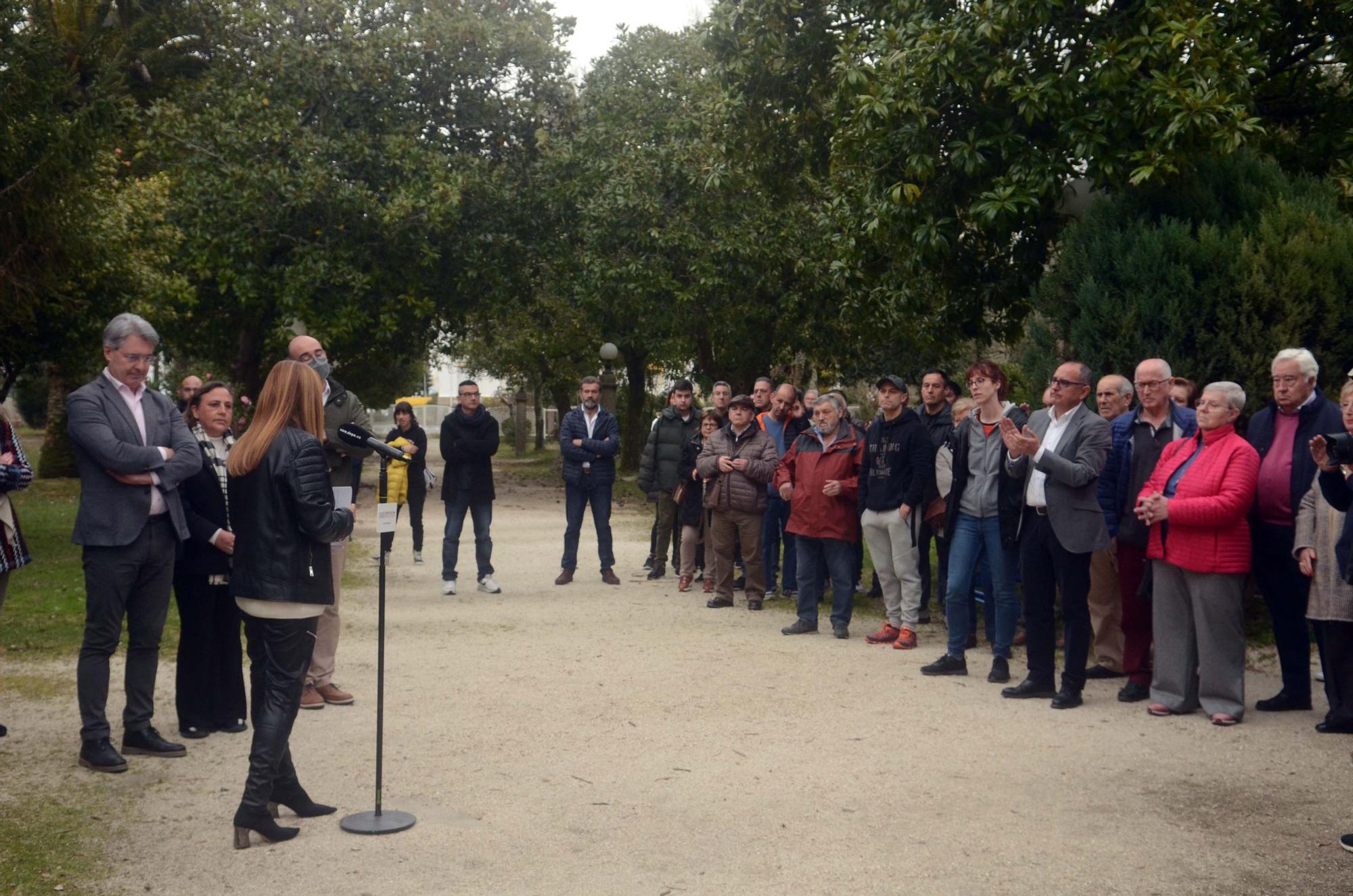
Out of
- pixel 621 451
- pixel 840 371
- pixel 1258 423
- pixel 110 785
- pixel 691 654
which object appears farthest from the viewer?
pixel 621 451

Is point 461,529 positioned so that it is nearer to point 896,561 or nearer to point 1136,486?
point 896,561

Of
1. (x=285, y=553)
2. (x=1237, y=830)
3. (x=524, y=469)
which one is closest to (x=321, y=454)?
(x=285, y=553)

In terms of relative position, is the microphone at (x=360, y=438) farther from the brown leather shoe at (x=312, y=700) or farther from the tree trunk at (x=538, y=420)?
the tree trunk at (x=538, y=420)

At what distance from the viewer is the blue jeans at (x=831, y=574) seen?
1057cm

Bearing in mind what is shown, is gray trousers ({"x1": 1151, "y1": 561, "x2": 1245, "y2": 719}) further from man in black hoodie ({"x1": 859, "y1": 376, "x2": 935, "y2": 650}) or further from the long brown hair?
the long brown hair

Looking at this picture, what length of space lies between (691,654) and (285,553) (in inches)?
191

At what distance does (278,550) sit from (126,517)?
1602 mm

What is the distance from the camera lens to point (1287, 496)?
763 centimetres

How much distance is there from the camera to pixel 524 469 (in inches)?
1486

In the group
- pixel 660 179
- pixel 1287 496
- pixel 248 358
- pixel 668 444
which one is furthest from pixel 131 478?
pixel 248 358

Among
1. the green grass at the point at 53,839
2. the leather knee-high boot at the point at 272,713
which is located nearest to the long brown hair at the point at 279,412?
the leather knee-high boot at the point at 272,713

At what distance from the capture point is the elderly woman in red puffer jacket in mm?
7488

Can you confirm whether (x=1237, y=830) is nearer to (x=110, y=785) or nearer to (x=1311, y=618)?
(x=1311, y=618)

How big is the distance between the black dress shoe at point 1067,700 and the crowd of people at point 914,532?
14 millimetres
